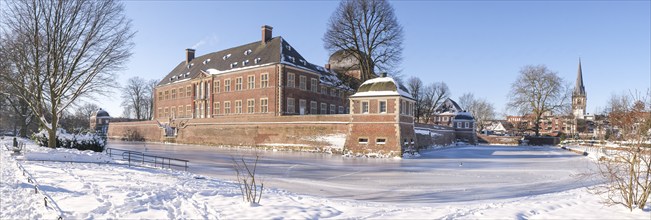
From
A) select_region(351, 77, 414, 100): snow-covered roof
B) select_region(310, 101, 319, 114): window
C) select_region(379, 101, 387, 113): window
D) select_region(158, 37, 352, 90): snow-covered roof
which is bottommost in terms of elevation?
select_region(379, 101, 387, 113): window

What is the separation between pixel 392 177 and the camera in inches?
619

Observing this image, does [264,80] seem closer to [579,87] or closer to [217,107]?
[217,107]

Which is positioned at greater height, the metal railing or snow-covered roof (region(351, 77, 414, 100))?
snow-covered roof (region(351, 77, 414, 100))

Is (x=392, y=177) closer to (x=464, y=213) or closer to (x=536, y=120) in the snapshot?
(x=464, y=213)

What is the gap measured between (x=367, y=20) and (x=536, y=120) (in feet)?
102

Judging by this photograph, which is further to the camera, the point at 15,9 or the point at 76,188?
the point at 15,9

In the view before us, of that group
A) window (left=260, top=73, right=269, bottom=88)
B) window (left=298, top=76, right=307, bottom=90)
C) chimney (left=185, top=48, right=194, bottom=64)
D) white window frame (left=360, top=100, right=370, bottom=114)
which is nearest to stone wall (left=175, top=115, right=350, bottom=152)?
white window frame (left=360, top=100, right=370, bottom=114)

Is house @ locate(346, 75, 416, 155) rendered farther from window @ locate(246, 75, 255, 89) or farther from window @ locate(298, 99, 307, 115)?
window @ locate(246, 75, 255, 89)

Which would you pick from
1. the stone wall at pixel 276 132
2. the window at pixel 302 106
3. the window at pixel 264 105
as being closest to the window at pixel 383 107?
the stone wall at pixel 276 132

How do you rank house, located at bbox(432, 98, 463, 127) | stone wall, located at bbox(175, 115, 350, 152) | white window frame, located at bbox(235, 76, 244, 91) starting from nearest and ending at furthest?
stone wall, located at bbox(175, 115, 350, 152)
white window frame, located at bbox(235, 76, 244, 91)
house, located at bbox(432, 98, 463, 127)

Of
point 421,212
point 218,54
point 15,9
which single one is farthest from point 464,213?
point 218,54

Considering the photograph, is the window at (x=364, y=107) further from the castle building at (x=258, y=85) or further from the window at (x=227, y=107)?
the window at (x=227, y=107)

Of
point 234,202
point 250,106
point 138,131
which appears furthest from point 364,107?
point 138,131

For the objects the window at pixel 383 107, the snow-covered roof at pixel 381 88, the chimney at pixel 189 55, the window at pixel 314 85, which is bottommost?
the window at pixel 383 107
